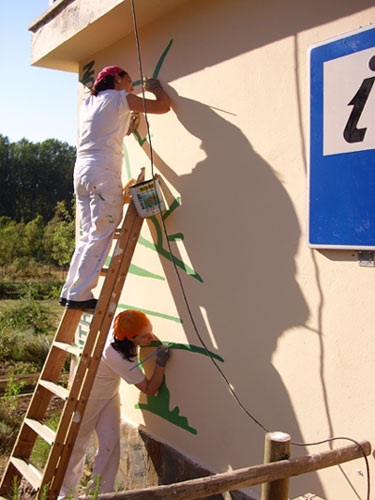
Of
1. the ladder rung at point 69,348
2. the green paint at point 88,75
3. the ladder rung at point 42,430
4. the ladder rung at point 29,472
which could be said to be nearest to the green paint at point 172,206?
the ladder rung at point 69,348

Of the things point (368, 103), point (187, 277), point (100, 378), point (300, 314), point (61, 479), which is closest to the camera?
point (368, 103)

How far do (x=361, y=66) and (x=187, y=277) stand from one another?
1840 mm

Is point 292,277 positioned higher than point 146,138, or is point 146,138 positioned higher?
point 146,138

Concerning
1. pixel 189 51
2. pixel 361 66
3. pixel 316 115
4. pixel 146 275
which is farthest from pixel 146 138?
pixel 361 66

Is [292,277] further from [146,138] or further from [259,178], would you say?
[146,138]

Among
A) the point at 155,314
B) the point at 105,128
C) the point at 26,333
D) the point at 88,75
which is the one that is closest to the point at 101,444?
the point at 155,314

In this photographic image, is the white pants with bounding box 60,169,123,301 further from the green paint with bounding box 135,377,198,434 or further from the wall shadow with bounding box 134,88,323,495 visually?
the green paint with bounding box 135,377,198,434

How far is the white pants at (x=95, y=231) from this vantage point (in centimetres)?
373

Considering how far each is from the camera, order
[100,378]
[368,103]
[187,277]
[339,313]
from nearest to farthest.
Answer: [368,103]
[339,313]
[187,277]
[100,378]

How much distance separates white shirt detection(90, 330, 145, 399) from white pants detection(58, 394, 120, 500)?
79 millimetres

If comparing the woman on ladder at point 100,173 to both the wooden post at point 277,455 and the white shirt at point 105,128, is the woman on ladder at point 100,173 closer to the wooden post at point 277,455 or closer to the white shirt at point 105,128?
the white shirt at point 105,128

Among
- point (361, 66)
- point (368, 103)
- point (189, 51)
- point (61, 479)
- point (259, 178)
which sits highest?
point (189, 51)

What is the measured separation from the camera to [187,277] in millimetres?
3721

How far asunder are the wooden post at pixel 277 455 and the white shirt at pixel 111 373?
1672 millimetres
